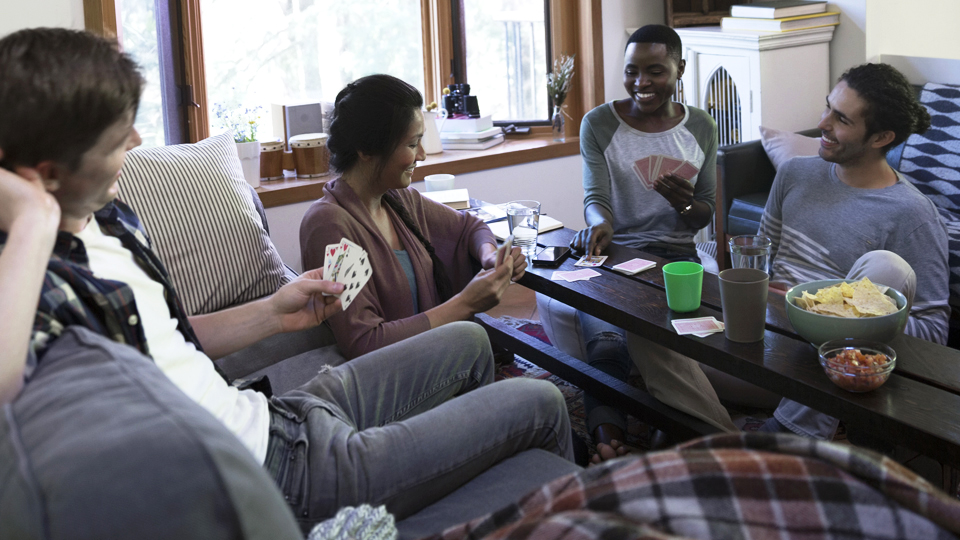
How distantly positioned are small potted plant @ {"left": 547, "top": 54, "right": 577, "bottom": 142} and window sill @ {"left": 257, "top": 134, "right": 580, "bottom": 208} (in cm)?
6

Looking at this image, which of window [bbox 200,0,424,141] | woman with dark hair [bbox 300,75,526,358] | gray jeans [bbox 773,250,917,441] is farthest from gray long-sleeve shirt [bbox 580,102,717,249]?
window [bbox 200,0,424,141]

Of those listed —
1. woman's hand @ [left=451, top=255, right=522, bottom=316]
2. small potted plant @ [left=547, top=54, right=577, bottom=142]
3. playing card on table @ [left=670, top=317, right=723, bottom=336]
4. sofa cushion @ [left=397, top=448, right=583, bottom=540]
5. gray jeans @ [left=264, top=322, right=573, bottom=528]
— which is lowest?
sofa cushion @ [left=397, top=448, right=583, bottom=540]

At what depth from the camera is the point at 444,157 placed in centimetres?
386

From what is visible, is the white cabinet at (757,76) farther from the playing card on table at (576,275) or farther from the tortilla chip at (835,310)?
the tortilla chip at (835,310)

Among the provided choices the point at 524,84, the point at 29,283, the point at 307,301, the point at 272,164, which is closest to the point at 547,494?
the point at 29,283

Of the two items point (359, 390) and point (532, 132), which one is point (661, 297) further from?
point (532, 132)

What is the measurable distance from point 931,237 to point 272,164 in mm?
2538

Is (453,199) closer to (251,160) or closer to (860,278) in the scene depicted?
(251,160)

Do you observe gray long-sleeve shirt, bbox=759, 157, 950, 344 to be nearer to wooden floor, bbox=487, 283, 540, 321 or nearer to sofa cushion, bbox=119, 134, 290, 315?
wooden floor, bbox=487, 283, 540, 321

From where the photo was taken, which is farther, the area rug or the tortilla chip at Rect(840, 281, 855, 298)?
the area rug

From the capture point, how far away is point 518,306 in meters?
3.72

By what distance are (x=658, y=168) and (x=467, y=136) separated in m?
1.56

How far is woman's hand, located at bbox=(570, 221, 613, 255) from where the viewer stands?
2295 millimetres

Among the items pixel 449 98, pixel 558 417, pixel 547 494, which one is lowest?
pixel 558 417
